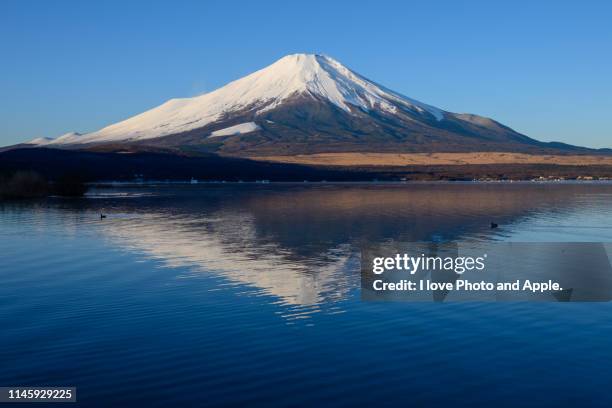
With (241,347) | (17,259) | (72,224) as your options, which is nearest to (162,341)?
(241,347)

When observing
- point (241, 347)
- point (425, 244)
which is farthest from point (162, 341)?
point (425, 244)

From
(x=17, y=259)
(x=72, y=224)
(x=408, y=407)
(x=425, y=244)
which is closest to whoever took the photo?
(x=408, y=407)

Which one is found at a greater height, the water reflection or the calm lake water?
the water reflection

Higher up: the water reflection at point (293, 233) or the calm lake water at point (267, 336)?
the water reflection at point (293, 233)

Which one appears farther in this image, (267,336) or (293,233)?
(293,233)

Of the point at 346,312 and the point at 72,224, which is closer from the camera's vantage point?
the point at 346,312

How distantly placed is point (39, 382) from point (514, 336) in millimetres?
11139

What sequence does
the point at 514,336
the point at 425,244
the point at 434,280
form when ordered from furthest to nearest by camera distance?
the point at 425,244 < the point at 434,280 < the point at 514,336

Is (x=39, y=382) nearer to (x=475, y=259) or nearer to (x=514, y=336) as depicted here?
(x=514, y=336)

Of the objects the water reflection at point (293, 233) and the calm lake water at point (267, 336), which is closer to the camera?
the calm lake water at point (267, 336)

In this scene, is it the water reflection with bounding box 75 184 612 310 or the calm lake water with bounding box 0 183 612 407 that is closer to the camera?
the calm lake water with bounding box 0 183 612 407

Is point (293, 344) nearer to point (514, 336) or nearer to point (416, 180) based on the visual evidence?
point (514, 336)

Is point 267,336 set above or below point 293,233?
below

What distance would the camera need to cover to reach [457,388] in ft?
43.2
